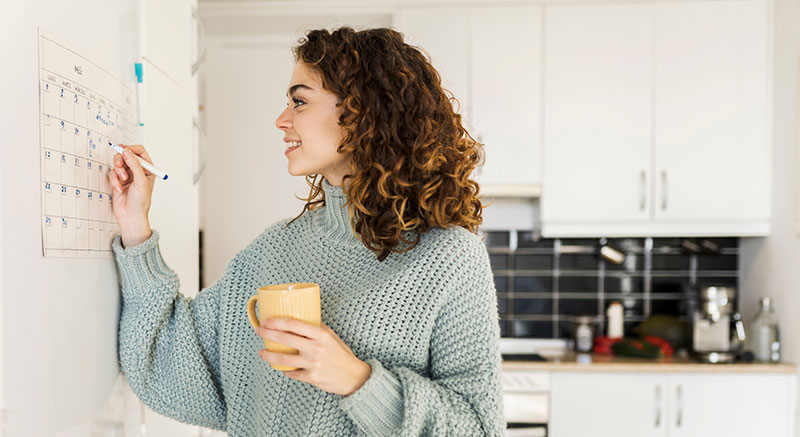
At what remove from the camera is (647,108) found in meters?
2.79

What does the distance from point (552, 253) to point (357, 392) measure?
93.2 inches

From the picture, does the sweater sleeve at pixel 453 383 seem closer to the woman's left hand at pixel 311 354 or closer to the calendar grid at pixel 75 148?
the woman's left hand at pixel 311 354

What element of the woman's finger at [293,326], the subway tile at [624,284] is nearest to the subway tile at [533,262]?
the subway tile at [624,284]

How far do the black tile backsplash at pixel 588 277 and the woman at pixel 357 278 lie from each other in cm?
201

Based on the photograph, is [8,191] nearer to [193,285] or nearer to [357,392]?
[357,392]

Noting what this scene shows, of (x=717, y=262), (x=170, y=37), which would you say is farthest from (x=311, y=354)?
(x=717, y=262)

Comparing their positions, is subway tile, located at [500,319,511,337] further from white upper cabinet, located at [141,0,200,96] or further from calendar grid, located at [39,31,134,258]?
calendar grid, located at [39,31,134,258]

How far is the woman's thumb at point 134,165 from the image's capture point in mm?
971

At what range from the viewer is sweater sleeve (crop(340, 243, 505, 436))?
94 cm

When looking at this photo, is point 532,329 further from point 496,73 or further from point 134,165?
point 134,165

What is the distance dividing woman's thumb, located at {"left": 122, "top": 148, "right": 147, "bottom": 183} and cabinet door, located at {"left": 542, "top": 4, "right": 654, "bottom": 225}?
2.10m

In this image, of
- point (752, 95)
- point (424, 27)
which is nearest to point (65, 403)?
point (424, 27)

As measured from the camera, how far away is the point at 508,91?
9.20ft

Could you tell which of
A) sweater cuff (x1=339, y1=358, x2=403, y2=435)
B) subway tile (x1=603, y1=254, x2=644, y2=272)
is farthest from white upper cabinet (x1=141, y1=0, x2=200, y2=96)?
subway tile (x1=603, y1=254, x2=644, y2=272)
